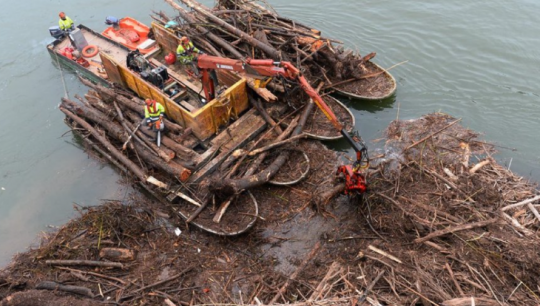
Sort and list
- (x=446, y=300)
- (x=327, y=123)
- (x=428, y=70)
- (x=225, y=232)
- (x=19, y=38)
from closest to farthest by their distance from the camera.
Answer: (x=446, y=300) < (x=225, y=232) < (x=327, y=123) < (x=428, y=70) < (x=19, y=38)

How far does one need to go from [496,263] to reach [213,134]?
31.0 ft

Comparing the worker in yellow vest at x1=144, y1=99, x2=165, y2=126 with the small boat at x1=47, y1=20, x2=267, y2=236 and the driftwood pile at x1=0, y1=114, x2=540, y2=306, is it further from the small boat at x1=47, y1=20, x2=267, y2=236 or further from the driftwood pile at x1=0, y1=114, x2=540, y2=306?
the driftwood pile at x1=0, y1=114, x2=540, y2=306

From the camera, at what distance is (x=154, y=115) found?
40.1 feet

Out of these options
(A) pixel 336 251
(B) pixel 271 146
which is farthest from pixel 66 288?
(A) pixel 336 251

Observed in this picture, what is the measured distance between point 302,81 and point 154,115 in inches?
206

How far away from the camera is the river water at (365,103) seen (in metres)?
13.5

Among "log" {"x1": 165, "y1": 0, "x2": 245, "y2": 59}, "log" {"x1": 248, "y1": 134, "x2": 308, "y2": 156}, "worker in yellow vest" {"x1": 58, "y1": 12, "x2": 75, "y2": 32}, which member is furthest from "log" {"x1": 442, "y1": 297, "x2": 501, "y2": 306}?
"worker in yellow vest" {"x1": 58, "y1": 12, "x2": 75, "y2": 32}

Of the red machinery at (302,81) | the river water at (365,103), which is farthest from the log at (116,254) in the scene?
the red machinery at (302,81)

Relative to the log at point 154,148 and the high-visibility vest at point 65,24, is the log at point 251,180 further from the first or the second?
the high-visibility vest at point 65,24

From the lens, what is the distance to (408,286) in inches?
320

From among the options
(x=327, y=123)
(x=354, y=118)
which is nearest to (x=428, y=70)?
(x=354, y=118)

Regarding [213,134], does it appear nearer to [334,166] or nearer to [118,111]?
[118,111]

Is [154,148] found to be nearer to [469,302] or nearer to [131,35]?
[131,35]

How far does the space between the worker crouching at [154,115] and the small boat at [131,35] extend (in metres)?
5.80
